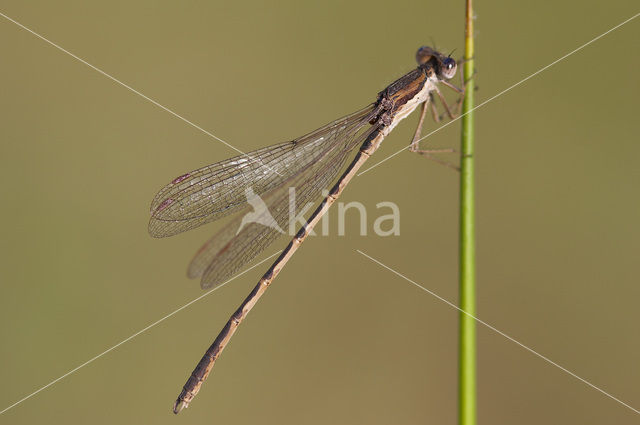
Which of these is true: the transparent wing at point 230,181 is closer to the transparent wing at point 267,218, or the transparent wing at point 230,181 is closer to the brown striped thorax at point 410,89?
the transparent wing at point 267,218

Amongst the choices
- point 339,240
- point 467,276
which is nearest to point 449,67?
point 467,276

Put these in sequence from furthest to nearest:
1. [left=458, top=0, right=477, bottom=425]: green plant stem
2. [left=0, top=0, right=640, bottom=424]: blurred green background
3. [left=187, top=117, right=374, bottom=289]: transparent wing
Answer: [left=0, top=0, right=640, bottom=424]: blurred green background, [left=187, top=117, right=374, bottom=289]: transparent wing, [left=458, top=0, right=477, bottom=425]: green plant stem

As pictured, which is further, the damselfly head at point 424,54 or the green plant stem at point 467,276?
the damselfly head at point 424,54

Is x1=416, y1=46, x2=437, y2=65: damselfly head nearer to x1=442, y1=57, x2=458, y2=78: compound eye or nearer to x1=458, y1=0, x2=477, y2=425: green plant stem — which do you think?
x1=442, y1=57, x2=458, y2=78: compound eye

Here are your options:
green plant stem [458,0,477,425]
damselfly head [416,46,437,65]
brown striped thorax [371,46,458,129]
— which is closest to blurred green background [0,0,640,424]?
brown striped thorax [371,46,458,129]

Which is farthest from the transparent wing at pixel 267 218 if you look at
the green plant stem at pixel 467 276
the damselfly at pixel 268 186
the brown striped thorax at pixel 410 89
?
the green plant stem at pixel 467 276

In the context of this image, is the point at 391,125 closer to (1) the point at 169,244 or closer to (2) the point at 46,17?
(1) the point at 169,244
